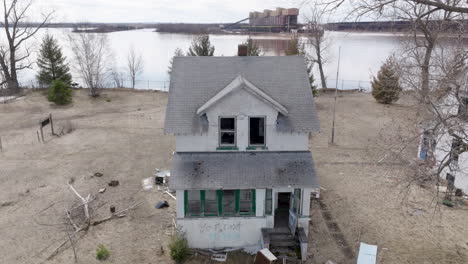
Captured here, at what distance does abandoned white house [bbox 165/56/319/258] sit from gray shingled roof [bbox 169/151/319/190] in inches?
1.5

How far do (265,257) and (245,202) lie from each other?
7.85 feet

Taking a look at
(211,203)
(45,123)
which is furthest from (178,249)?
(45,123)

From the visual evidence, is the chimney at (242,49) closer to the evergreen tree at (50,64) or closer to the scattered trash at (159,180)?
the scattered trash at (159,180)

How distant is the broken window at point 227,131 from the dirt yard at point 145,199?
15.5 ft

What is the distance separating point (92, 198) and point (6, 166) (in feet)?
26.4

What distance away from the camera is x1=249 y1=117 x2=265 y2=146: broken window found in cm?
1479

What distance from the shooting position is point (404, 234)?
15.8 metres

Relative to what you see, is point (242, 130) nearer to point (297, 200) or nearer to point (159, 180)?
point (297, 200)

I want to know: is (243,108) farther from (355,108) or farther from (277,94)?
(355,108)

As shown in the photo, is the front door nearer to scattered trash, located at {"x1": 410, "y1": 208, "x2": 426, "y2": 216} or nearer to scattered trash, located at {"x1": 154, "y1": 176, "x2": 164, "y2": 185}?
scattered trash, located at {"x1": 410, "y1": 208, "x2": 426, "y2": 216}

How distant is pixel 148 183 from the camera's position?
66.8ft

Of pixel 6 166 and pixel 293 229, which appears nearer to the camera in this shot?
pixel 293 229

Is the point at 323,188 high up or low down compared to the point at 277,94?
down

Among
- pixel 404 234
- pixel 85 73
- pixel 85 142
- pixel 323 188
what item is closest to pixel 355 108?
pixel 323 188
